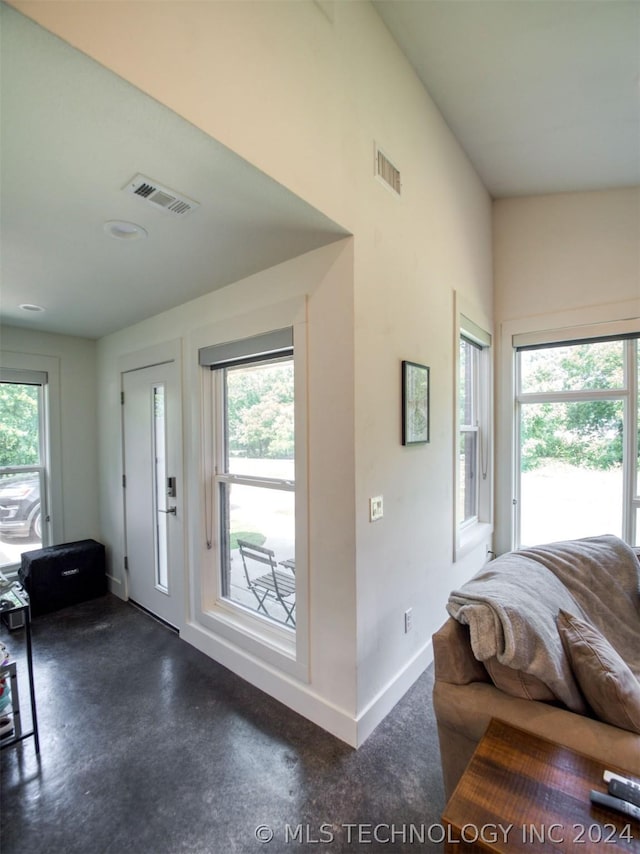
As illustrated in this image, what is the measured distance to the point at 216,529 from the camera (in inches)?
99.4

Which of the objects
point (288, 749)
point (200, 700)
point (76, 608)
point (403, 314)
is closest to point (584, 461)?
point (403, 314)

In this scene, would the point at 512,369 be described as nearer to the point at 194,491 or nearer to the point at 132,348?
the point at 194,491

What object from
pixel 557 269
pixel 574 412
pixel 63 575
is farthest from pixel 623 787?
pixel 63 575

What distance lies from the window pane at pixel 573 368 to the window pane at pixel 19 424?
177 inches

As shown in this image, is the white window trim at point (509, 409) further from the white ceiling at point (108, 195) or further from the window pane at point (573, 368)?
the white ceiling at point (108, 195)

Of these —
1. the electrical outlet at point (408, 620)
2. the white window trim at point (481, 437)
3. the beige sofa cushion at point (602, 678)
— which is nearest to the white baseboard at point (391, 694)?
→ the electrical outlet at point (408, 620)

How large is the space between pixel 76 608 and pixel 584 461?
4.42 metres

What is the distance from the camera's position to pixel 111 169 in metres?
1.25

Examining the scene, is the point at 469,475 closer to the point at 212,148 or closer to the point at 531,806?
the point at 531,806

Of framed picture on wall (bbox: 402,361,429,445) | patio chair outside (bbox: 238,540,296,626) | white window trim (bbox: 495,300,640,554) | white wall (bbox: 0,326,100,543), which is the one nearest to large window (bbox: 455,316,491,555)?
white window trim (bbox: 495,300,640,554)

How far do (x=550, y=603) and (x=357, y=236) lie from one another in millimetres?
1714

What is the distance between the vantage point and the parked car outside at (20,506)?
320 centimetres

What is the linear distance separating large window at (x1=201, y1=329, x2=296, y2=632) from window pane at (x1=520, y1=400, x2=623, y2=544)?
2370 mm

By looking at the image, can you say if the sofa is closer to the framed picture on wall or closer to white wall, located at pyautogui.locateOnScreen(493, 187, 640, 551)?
the framed picture on wall
